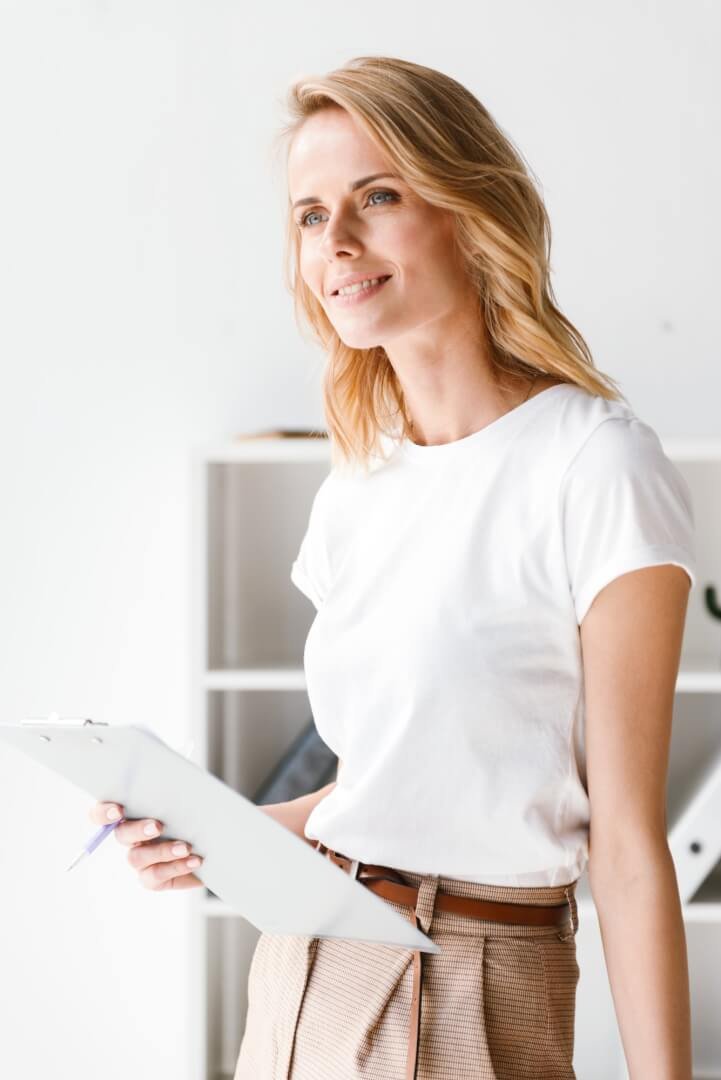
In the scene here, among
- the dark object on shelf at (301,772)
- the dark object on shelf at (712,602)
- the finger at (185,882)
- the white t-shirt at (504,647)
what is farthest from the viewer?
the dark object on shelf at (712,602)

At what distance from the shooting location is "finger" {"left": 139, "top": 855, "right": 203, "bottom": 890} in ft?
3.72

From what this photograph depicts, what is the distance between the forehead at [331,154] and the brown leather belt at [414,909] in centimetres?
64

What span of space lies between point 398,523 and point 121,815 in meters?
0.38

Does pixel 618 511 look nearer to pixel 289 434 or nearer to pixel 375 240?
pixel 375 240

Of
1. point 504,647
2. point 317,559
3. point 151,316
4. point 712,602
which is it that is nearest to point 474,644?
point 504,647

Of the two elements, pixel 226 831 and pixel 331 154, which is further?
pixel 331 154

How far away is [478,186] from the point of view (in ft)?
3.68

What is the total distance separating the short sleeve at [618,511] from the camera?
97 cm

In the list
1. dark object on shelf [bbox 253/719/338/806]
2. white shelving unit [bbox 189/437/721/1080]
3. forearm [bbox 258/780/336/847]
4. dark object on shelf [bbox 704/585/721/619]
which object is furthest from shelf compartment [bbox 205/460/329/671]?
forearm [bbox 258/780/336/847]

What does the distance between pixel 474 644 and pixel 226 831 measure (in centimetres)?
26

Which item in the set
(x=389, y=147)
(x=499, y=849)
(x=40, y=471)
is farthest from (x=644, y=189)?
(x=499, y=849)

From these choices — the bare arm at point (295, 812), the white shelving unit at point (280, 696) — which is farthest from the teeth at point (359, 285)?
the white shelving unit at point (280, 696)

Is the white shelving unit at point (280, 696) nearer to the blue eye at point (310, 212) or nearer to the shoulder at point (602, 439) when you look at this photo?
the blue eye at point (310, 212)

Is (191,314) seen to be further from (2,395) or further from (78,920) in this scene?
(78,920)
